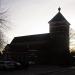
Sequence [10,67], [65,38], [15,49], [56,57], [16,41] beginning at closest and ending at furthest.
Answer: [10,67]
[56,57]
[65,38]
[15,49]
[16,41]

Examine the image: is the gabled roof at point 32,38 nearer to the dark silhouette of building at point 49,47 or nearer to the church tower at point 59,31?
the dark silhouette of building at point 49,47

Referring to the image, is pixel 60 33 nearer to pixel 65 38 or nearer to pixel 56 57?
pixel 65 38

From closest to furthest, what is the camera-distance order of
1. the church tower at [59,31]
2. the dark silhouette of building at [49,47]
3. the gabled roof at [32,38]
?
1. the dark silhouette of building at [49,47]
2. the church tower at [59,31]
3. the gabled roof at [32,38]

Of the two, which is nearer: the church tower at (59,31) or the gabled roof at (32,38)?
the church tower at (59,31)

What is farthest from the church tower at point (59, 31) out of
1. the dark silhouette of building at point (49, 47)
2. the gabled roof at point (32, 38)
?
the gabled roof at point (32, 38)

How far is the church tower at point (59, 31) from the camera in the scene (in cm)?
6569

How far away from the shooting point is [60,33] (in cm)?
A: 6662

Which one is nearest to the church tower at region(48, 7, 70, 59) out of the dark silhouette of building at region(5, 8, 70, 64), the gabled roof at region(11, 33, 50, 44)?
the dark silhouette of building at region(5, 8, 70, 64)

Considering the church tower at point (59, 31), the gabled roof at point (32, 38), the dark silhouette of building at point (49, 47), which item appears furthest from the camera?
the gabled roof at point (32, 38)

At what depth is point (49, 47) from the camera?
212 feet

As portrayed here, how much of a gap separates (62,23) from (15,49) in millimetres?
16644

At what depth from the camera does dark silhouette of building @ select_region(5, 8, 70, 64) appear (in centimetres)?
6294

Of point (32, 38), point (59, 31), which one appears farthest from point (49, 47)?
point (32, 38)

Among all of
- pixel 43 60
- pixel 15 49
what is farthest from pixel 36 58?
pixel 15 49
